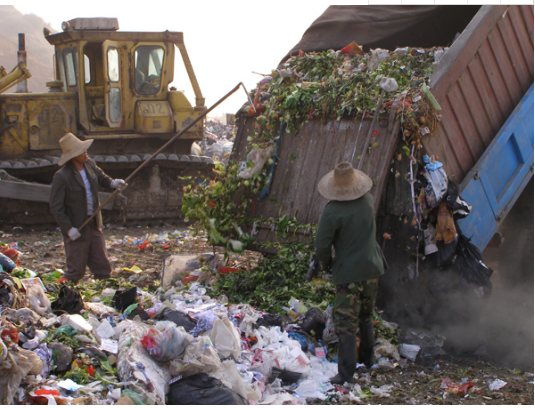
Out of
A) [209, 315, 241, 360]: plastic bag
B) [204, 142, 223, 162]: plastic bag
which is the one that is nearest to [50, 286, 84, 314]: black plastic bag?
[209, 315, 241, 360]: plastic bag

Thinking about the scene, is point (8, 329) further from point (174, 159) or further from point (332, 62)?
point (174, 159)

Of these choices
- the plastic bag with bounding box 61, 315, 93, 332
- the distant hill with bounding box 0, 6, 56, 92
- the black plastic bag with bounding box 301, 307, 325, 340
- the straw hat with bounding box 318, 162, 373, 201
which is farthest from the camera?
the distant hill with bounding box 0, 6, 56, 92

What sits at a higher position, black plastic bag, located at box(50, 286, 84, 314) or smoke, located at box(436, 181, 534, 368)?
black plastic bag, located at box(50, 286, 84, 314)

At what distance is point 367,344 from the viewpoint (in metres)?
4.18

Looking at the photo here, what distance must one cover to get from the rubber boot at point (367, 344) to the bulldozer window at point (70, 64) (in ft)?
27.0

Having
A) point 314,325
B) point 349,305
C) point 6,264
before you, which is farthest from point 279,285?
point 6,264

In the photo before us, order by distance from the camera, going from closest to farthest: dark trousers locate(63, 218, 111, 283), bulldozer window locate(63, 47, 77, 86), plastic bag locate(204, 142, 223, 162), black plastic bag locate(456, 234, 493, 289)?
black plastic bag locate(456, 234, 493, 289)
dark trousers locate(63, 218, 111, 283)
bulldozer window locate(63, 47, 77, 86)
plastic bag locate(204, 142, 223, 162)

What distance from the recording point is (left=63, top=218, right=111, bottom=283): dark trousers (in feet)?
18.0

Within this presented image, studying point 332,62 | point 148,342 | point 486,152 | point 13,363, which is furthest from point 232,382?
point 332,62

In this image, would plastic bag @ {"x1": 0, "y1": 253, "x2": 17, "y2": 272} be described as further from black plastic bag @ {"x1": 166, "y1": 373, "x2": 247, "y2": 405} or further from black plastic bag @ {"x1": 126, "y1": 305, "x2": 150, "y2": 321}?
black plastic bag @ {"x1": 166, "y1": 373, "x2": 247, "y2": 405}

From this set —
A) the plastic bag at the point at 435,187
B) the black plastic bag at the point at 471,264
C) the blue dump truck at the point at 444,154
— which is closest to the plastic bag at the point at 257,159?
the blue dump truck at the point at 444,154

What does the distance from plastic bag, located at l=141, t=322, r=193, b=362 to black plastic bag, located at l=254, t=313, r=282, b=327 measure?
103cm

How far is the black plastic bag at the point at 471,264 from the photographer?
4.68m

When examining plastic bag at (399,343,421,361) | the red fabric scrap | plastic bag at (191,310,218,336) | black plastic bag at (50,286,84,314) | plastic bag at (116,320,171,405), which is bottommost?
plastic bag at (399,343,421,361)
